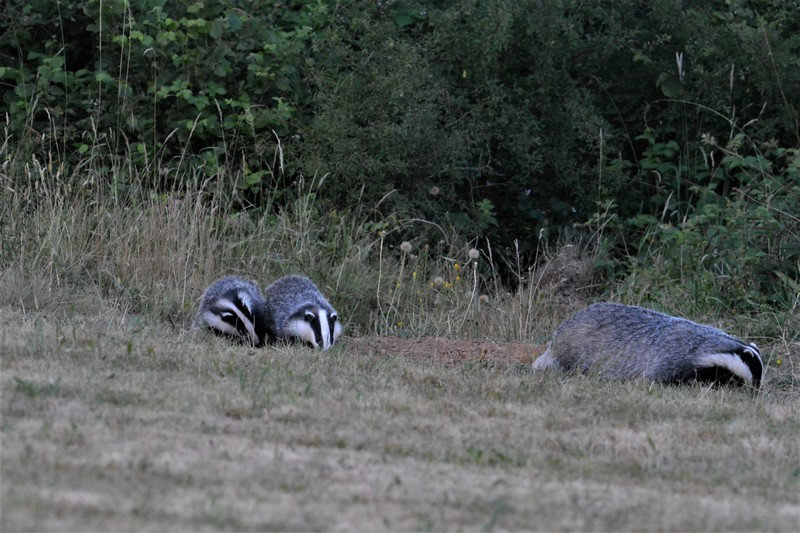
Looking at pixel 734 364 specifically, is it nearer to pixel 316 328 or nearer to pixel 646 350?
pixel 646 350

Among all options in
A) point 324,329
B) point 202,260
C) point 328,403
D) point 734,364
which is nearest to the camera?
point 328,403

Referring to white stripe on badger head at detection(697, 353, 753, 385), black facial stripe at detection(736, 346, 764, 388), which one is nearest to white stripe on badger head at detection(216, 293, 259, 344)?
white stripe on badger head at detection(697, 353, 753, 385)

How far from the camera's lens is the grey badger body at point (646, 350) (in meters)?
7.69

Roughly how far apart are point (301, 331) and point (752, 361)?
3016mm

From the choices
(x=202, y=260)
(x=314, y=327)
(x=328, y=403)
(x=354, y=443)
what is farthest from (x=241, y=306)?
(x=354, y=443)

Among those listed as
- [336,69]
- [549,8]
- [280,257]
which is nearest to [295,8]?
[336,69]

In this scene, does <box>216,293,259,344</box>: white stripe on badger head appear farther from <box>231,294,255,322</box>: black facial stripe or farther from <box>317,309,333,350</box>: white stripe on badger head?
<box>317,309,333,350</box>: white stripe on badger head

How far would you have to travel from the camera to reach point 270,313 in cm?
878

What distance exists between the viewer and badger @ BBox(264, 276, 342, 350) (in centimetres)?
830

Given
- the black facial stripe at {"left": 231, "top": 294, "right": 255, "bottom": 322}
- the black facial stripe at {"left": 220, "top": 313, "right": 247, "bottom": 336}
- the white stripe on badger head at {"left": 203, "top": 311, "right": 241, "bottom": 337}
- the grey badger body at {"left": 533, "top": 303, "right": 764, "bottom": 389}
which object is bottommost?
the white stripe on badger head at {"left": 203, "top": 311, "right": 241, "bottom": 337}

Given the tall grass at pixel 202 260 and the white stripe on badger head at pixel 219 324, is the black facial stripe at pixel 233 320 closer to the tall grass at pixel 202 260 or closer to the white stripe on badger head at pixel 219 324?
the white stripe on badger head at pixel 219 324

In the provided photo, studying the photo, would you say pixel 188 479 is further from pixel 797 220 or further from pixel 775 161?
pixel 775 161

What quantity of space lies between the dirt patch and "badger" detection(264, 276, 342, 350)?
32 centimetres

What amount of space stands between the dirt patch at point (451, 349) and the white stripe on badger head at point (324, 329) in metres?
0.32
